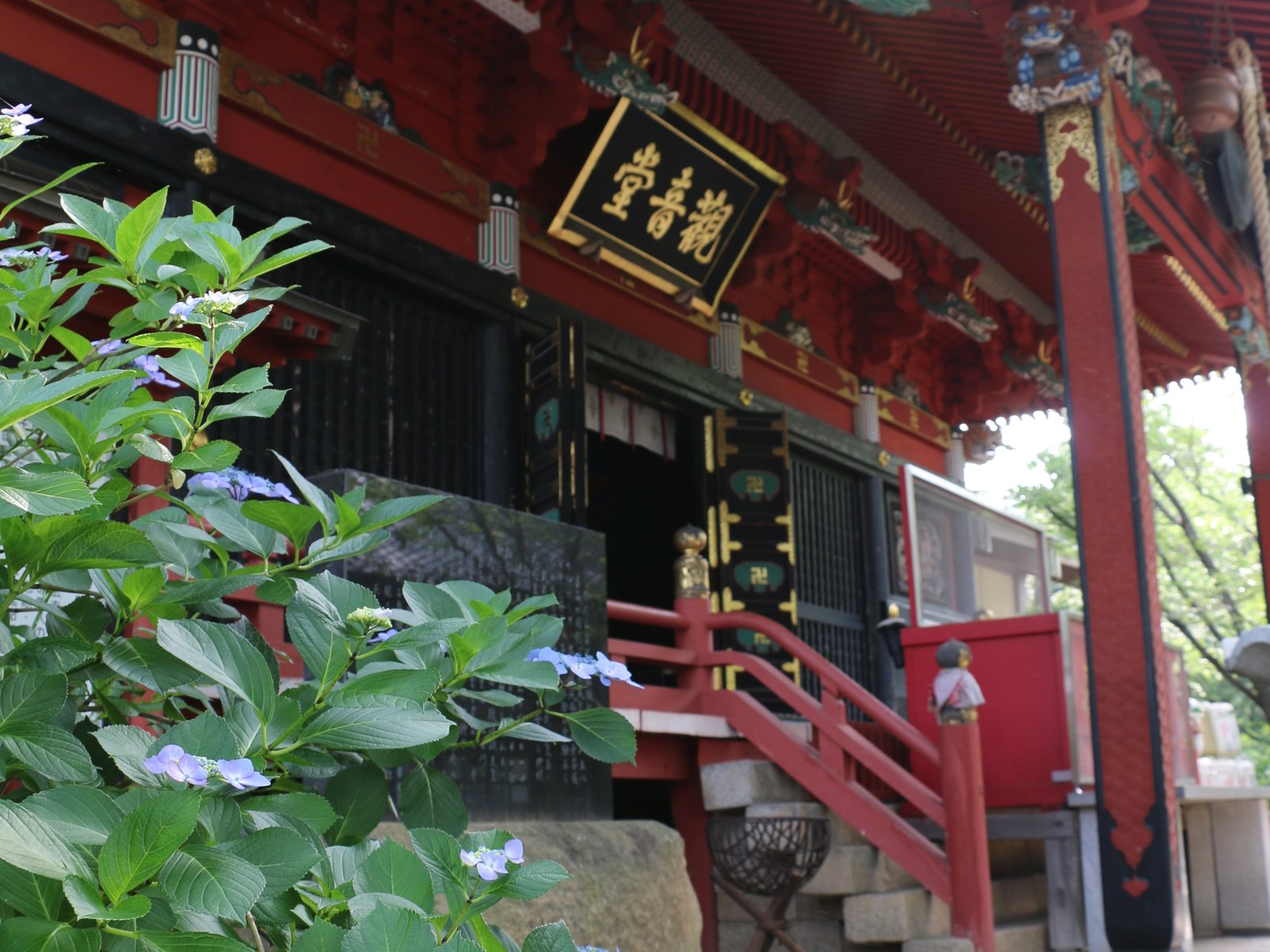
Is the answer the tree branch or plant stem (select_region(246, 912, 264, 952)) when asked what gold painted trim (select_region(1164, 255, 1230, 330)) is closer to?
plant stem (select_region(246, 912, 264, 952))

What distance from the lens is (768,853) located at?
15.2ft

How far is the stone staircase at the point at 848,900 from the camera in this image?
16.6 feet

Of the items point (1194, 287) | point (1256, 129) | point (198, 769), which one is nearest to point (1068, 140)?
point (1256, 129)

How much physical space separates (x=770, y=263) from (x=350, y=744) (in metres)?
7.68

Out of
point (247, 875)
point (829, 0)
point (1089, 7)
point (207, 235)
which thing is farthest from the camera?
point (829, 0)

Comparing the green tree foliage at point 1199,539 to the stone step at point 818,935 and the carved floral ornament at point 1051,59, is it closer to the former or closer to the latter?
the carved floral ornament at point 1051,59

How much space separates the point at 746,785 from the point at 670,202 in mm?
3265

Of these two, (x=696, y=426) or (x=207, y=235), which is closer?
(x=207, y=235)

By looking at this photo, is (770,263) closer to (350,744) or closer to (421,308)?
(421,308)

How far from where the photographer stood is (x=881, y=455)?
380 inches

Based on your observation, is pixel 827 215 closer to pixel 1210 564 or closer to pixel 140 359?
pixel 140 359

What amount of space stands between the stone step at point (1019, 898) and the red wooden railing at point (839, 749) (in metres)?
0.63

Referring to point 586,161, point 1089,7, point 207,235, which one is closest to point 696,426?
point 586,161

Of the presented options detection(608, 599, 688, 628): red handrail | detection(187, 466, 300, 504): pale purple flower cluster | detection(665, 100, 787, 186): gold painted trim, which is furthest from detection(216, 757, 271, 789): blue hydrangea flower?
detection(665, 100, 787, 186): gold painted trim
